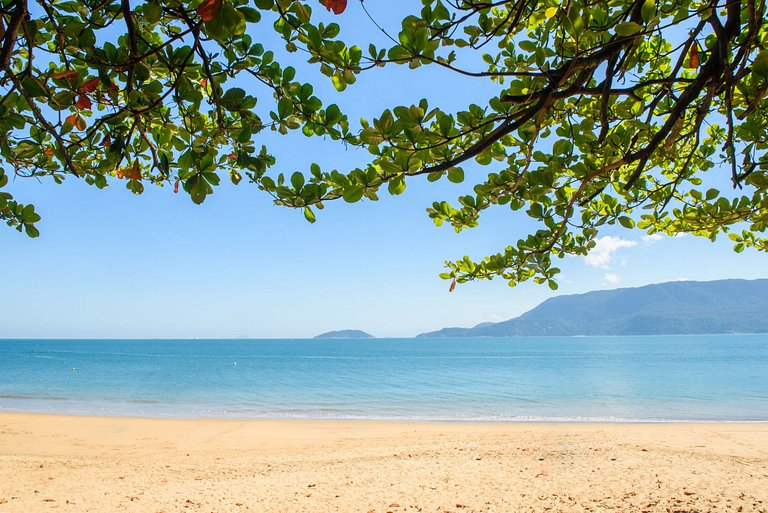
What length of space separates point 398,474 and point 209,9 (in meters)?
6.35

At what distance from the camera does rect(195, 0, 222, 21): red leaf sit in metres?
1.15

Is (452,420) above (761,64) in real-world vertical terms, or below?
below

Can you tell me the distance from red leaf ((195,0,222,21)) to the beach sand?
4.96 m

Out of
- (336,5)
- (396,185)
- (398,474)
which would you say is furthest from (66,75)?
(398,474)

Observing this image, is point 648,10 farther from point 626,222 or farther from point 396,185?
point 626,222

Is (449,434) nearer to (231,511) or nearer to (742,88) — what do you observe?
(231,511)

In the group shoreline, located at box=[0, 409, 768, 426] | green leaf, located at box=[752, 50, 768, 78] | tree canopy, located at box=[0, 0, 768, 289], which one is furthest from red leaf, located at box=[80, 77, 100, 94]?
shoreline, located at box=[0, 409, 768, 426]

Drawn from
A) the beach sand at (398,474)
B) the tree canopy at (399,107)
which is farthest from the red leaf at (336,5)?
the beach sand at (398,474)

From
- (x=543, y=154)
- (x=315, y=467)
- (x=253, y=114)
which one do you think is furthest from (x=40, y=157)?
(x=315, y=467)

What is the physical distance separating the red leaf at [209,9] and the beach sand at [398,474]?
496cm

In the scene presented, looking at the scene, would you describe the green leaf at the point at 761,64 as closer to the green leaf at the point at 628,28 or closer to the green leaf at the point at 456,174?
the green leaf at the point at 628,28

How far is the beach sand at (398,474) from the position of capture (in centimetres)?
520

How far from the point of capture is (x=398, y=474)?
6445mm

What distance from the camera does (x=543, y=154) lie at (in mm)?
2213
